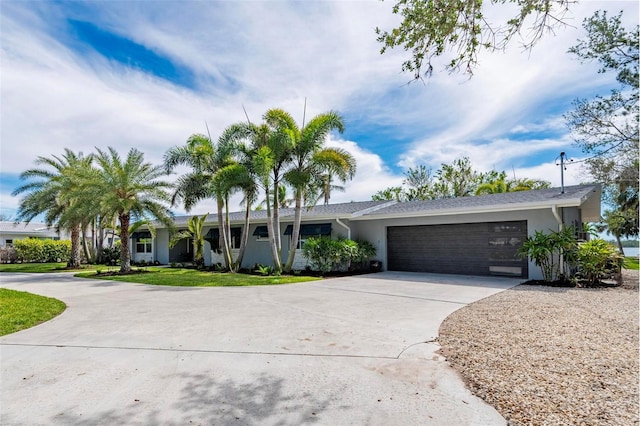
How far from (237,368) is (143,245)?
2443 centimetres

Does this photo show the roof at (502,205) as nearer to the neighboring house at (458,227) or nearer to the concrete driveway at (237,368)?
the neighboring house at (458,227)

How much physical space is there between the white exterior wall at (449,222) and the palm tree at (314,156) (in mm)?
3687

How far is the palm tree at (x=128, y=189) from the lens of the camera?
1573 cm

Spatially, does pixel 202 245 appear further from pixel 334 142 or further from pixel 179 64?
pixel 179 64

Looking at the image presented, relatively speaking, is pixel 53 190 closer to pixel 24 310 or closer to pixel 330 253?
Answer: pixel 24 310

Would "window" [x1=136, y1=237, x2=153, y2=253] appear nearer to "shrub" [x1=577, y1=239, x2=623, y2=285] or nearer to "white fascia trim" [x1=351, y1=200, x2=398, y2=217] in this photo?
"white fascia trim" [x1=351, y1=200, x2=398, y2=217]

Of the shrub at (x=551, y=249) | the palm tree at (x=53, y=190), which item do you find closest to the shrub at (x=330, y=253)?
the shrub at (x=551, y=249)

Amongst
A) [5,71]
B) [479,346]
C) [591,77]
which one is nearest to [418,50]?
[479,346]

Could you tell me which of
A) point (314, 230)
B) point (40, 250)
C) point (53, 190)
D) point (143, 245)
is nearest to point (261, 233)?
point (314, 230)

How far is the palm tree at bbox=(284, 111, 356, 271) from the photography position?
1431 centimetres

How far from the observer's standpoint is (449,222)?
15.1m

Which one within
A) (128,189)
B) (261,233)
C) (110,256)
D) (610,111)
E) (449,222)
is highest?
(610,111)

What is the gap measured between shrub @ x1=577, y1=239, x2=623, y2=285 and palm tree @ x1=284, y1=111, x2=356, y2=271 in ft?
27.6

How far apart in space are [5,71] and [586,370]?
1294 cm
